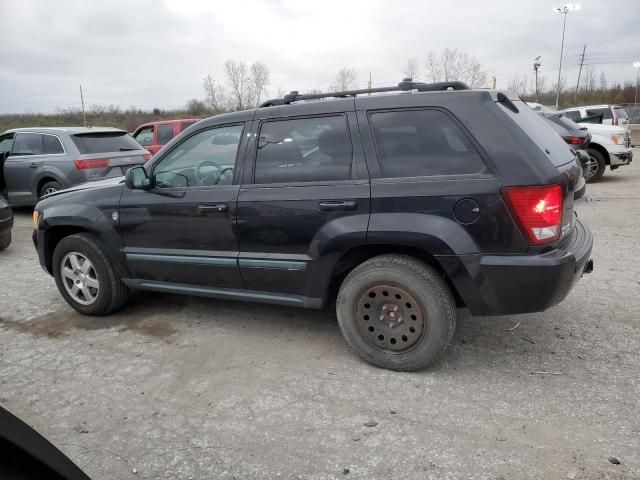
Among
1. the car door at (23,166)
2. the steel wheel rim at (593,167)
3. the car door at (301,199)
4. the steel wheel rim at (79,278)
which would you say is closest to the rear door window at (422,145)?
the car door at (301,199)

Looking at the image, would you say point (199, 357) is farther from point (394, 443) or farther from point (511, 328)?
point (511, 328)

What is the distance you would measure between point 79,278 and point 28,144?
242 inches

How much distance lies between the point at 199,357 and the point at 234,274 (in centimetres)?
64

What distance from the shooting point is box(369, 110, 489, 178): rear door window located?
9.84ft

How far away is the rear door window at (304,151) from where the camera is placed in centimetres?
333

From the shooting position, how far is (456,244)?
2955mm

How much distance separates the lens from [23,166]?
9.09 metres

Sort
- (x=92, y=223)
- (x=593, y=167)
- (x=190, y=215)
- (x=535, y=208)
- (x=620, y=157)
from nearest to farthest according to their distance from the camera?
1. (x=535, y=208)
2. (x=190, y=215)
3. (x=92, y=223)
4. (x=620, y=157)
5. (x=593, y=167)

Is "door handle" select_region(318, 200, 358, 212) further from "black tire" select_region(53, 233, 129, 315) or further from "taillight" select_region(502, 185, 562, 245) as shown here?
"black tire" select_region(53, 233, 129, 315)

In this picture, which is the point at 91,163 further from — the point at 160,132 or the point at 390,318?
the point at 390,318

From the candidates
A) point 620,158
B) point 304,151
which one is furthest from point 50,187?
point 620,158

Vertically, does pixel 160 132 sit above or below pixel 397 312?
above

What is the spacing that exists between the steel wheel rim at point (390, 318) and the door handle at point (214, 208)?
1163 mm

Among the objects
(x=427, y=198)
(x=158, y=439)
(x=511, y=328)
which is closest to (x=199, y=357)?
(x=158, y=439)
